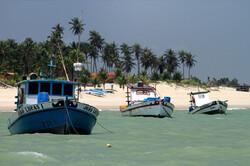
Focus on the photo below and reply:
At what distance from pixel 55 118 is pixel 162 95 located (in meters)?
67.8

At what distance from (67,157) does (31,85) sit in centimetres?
942

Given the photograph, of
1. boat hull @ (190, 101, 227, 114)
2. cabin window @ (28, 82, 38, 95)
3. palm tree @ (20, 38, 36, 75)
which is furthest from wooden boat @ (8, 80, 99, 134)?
palm tree @ (20, 38, 36, 75)

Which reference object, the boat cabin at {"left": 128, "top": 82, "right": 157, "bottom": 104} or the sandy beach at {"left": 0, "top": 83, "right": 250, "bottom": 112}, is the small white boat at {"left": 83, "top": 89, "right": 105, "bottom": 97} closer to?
the sandy beach at {"left": 0, "top": 83, "right": 250, "bottom": 112}

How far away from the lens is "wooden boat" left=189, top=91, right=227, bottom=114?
177ft

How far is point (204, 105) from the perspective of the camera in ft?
176

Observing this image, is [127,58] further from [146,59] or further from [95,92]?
[95,92]

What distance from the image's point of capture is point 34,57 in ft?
367

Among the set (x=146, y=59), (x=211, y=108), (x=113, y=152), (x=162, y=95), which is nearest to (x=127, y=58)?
(x=146, y=59)

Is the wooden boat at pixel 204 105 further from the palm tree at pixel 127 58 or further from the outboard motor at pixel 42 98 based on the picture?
the palm tree at pixel 127 58

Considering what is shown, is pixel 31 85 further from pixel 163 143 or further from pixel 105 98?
pixel 105 98

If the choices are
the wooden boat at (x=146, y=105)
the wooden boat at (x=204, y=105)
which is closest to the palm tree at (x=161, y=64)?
the wooden boat at (x=204, y=105)

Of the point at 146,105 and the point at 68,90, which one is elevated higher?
the point at 68,90

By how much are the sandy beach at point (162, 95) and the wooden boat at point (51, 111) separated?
35.4m

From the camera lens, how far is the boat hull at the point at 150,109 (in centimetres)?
4334
